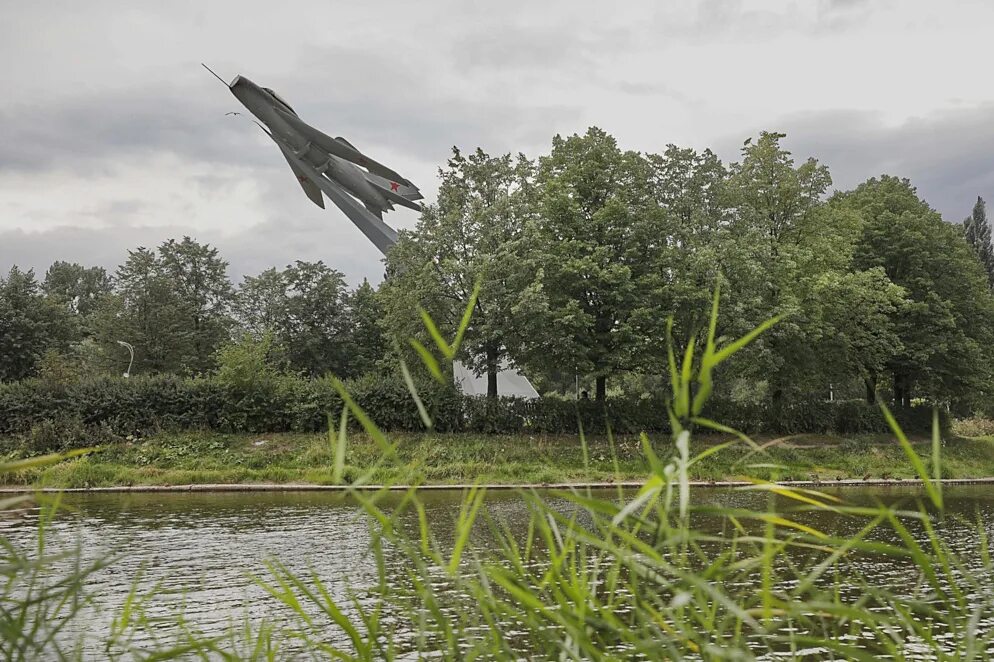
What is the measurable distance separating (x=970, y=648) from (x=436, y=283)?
23.8 metres

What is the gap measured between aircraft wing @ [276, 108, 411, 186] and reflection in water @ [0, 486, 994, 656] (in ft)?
55.3

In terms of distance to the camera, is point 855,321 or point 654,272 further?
point 855,321

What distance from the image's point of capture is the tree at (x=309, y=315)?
3988cm

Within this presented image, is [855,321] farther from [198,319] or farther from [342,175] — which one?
[198,319]

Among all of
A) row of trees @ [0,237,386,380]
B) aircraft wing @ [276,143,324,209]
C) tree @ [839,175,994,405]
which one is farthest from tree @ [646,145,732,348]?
row of trees @ [0,237,386,380]

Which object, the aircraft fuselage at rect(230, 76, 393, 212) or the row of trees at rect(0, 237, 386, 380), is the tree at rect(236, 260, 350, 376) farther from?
the aircraft fuselage at rect(230, 76, 393, 212)

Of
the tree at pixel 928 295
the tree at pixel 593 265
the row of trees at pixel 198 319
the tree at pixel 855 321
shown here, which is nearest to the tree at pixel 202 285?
the row of trees at pixel 198 319

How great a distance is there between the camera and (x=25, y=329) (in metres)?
42.2

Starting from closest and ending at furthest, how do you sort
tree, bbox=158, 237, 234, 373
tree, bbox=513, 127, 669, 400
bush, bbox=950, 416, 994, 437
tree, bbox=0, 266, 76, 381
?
1. tree, bbox=513, 127, 669, 400
2. bush, bbox=950, 416, 994, 437
3. tree, bbox=158, 237, 234, 373
4. tree, bbox=0, 266, 76, 381

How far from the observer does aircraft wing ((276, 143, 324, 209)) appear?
110ft

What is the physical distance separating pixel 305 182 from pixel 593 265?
15249 mm

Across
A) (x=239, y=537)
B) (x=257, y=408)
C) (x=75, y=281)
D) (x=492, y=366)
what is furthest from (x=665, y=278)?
(x=75, y=281)

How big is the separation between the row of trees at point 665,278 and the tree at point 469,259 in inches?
2.5

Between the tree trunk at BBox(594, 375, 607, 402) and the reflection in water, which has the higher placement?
the tree trunk at BBox(594, 375, 607, 402)
